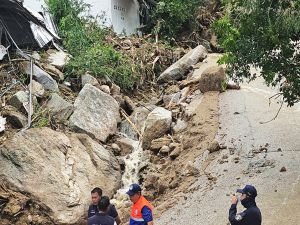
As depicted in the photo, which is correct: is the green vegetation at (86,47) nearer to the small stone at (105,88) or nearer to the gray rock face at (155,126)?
the small stone at (105,88)

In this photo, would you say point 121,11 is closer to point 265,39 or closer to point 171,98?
point 171,98

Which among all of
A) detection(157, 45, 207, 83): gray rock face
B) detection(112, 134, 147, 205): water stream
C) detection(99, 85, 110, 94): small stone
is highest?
detection(99, 85, 110, 94): small stone

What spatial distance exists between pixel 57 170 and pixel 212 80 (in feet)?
19.1

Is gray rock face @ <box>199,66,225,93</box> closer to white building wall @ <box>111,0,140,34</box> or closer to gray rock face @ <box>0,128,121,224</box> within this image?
gray rock face @ <box>0,128,121,224</box>

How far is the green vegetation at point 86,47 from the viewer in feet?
48.2

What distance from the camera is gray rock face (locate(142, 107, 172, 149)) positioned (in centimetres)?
1259

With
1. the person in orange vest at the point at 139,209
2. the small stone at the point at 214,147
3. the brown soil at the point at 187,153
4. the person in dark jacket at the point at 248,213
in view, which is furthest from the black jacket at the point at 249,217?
the small stone at the point at 214,147

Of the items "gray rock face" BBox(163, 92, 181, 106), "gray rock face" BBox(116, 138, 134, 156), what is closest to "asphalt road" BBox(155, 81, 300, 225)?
"gray rock face" BBox(163, 92, 181, 106)

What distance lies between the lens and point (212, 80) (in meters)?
14.1

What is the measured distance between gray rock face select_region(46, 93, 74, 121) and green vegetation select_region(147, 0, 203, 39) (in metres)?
7.99

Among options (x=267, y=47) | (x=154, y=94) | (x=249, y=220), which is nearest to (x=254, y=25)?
(x=267, y=47)

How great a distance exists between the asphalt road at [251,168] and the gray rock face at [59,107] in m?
3.70

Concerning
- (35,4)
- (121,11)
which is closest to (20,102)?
(35,4)

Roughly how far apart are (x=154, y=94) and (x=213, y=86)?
2.58 meters
